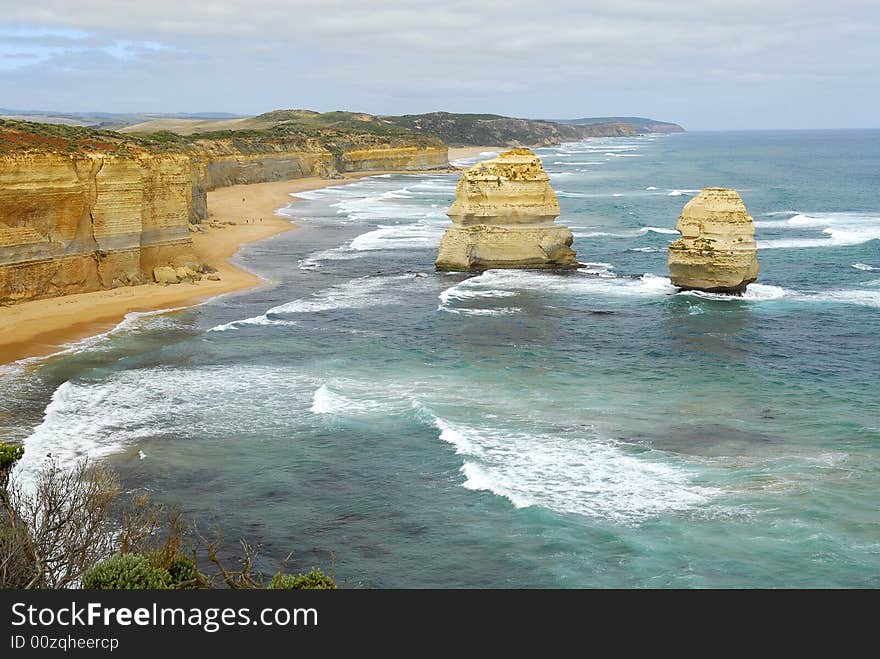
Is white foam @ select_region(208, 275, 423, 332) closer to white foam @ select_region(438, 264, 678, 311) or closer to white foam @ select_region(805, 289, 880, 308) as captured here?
white foam @ select_region(438, 264, 678, 311)

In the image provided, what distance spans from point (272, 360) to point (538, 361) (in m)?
8.85

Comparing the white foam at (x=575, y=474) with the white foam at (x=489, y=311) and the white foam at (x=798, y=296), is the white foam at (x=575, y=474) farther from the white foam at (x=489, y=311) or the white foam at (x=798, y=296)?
the white foam at (x=798, y=296)

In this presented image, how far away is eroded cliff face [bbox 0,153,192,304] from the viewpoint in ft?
124

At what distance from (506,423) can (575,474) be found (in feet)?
12.7

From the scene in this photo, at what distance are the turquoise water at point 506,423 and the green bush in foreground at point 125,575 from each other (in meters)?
4.64

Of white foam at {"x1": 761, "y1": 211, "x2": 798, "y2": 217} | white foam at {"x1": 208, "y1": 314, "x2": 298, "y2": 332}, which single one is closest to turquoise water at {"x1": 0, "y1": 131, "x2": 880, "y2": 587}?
white foam at {"x1": 208, "y1": 314, "x2": 298, "y2": 332}

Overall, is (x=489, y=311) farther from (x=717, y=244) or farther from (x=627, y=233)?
(x=627, y=233)

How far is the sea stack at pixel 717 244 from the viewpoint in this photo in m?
40.0

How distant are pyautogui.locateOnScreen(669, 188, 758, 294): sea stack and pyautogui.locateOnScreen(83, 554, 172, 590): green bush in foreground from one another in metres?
31.0

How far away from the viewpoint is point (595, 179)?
122312mm

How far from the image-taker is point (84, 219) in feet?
134

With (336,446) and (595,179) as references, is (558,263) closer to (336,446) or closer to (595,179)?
(336,446)
